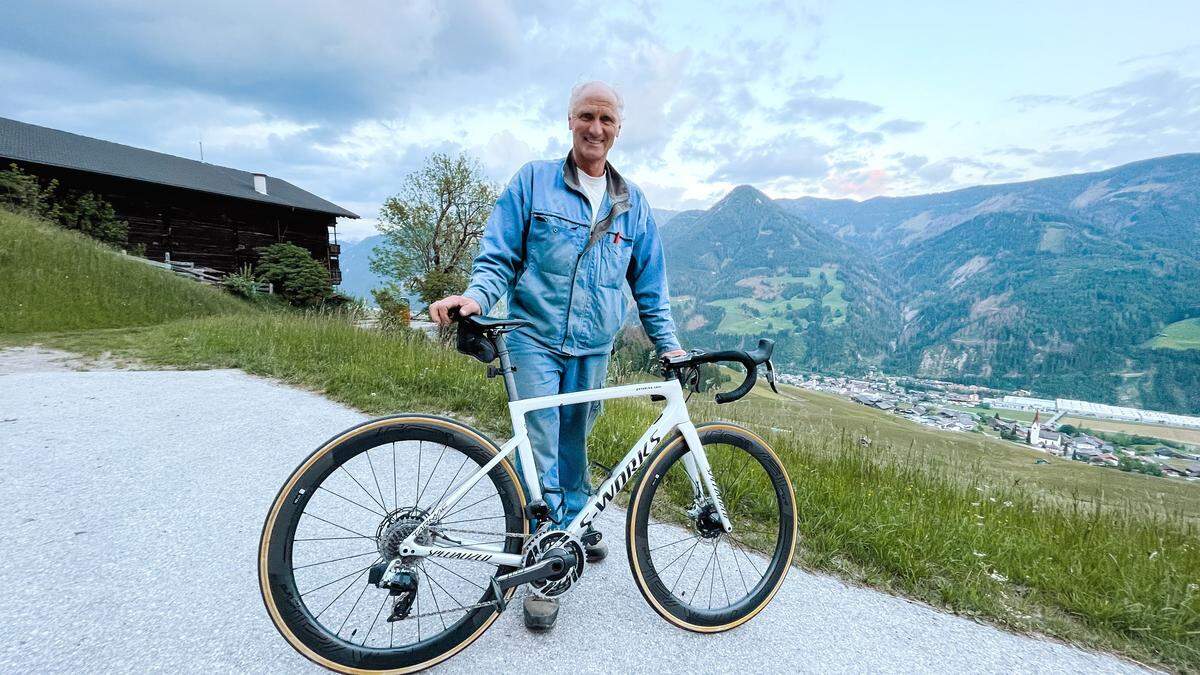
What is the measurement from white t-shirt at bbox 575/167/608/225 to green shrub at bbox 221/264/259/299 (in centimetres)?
2932

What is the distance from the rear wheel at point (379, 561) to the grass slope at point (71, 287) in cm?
1352

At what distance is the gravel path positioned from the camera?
76.1 inches

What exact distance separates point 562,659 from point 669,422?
3.48ft

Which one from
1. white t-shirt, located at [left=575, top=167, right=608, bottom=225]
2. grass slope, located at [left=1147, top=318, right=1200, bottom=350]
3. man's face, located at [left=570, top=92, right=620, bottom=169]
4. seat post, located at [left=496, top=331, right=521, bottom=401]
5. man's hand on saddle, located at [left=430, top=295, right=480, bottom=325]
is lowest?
grass slope, located at [left=1147, top=318, right=1200, bottom=350]

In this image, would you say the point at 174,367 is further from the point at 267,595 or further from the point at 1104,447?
the point at 1104,447

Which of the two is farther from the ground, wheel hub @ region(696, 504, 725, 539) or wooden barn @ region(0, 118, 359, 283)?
wooden barn @ region(0, 118, 359, 283)

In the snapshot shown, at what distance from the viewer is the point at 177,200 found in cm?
2634

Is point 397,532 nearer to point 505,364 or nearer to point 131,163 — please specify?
point 505,364

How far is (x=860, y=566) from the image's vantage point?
9.22ft

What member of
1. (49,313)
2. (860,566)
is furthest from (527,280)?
(49,313)

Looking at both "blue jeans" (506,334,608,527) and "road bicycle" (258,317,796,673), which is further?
"blue jeans" (506,334,608,527)

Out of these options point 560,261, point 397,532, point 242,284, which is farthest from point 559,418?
point 242,284

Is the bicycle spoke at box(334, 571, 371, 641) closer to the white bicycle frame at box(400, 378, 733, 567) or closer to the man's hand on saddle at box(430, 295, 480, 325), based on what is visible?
the white bicycle frame at box(400, 378, 733, 567)

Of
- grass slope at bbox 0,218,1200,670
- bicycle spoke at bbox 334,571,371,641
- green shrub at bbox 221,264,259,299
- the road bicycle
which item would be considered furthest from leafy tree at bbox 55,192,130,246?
bicycle spoke at bbox 334,571,371,641
